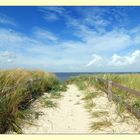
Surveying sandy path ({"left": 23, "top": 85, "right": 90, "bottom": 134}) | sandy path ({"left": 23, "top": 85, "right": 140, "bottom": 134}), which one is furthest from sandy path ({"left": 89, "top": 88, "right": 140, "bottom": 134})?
sandy path ({"left": 23, "top": 85, "right": 90, "bottom": 134})

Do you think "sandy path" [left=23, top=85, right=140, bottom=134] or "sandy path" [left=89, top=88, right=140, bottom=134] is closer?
"sandy path" [left=89, top=88, right=140, bottom=134]

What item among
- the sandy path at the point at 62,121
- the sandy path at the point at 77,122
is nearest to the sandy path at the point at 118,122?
the sandy path at the point at 77,122

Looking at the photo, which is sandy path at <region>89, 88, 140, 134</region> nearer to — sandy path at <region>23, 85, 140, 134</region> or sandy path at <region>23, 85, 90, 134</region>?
sandy path at <region>23, 85, 140, 134</region>

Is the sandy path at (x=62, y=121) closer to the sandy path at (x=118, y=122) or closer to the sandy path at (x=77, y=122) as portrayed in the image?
the sandy path at (x=77, y=122)

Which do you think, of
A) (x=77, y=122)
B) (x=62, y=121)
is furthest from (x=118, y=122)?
(x=62, y=121)

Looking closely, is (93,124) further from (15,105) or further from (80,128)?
(15,105)

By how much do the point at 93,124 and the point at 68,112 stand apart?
6.25 feet

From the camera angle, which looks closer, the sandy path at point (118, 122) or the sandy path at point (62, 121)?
the sandy path at point (118, 122)

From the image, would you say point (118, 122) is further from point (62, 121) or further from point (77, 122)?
point (62, 121)

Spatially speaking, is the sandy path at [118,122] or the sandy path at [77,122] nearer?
the sandy path at [118,122]

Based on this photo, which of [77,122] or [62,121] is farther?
[62,121]

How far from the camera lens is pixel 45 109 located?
852cm
